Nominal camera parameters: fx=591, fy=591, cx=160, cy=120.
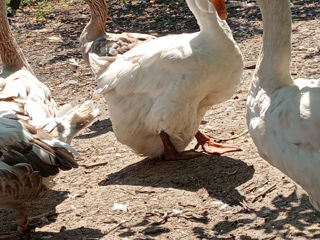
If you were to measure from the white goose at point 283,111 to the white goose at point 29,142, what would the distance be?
5.09 feet

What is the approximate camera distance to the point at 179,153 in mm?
5840

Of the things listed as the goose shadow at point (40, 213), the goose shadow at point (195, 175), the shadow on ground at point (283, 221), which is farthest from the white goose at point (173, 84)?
the shadow on ground at point (283, 221)

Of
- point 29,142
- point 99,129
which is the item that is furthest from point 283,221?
point 99,129

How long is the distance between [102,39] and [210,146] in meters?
2.43

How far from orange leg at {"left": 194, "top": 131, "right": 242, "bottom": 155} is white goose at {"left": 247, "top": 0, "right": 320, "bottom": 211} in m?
1.47

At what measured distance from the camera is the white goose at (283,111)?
12.3ft

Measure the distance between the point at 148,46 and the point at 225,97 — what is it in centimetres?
89

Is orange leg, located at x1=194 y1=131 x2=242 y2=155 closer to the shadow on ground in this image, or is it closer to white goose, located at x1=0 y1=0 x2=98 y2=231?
the shadow on ground

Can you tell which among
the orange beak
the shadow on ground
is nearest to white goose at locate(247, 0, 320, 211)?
the shadow on ground

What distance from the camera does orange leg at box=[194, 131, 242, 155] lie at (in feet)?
19.0

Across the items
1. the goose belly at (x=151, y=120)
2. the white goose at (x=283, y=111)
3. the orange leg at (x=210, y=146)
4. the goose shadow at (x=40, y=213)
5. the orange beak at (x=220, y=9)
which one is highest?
the orange beak at (x=220, y=9)

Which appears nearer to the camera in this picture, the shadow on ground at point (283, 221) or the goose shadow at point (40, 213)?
the shadow on ground at point (283, 221)

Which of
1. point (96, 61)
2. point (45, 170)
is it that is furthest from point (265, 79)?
point (96, 61)

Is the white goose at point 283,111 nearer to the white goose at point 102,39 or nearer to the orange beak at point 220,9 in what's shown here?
the orange beak at point 220,9
